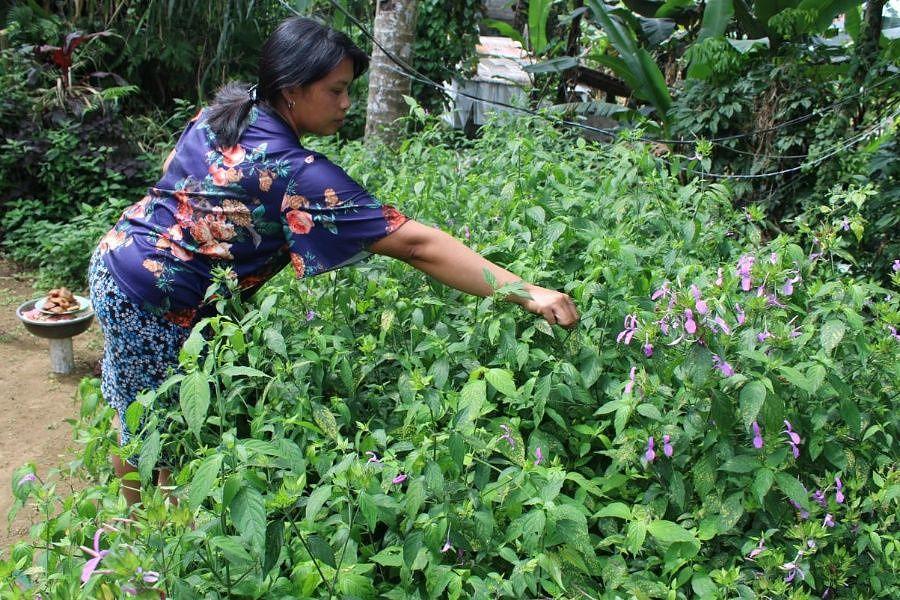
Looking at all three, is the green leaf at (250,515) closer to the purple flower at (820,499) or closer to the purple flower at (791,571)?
the purple flower at (791,571)

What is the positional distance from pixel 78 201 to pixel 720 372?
20.4 ft

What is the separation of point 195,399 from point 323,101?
0.93m

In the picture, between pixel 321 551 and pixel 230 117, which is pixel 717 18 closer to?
pixel 230 117

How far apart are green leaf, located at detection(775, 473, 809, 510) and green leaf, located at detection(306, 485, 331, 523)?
2.80 ft

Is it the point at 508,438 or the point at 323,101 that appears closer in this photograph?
the point at 508,438

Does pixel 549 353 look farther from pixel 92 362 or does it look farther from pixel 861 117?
pixel 861 117

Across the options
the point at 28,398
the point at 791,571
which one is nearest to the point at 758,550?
the point at 791,571

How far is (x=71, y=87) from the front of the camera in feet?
23.2

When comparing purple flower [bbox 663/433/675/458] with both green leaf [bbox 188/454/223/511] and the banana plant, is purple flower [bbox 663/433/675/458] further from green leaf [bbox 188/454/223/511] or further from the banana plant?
the banana plant

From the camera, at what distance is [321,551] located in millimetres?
1409

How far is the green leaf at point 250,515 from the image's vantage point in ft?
4.22

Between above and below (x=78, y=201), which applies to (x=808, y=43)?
above

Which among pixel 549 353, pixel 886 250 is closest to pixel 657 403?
pixel 549 353

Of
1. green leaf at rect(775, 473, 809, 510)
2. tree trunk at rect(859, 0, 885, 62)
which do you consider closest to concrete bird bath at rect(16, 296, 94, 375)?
green leaf at rect(775, 473, 809, 510)
